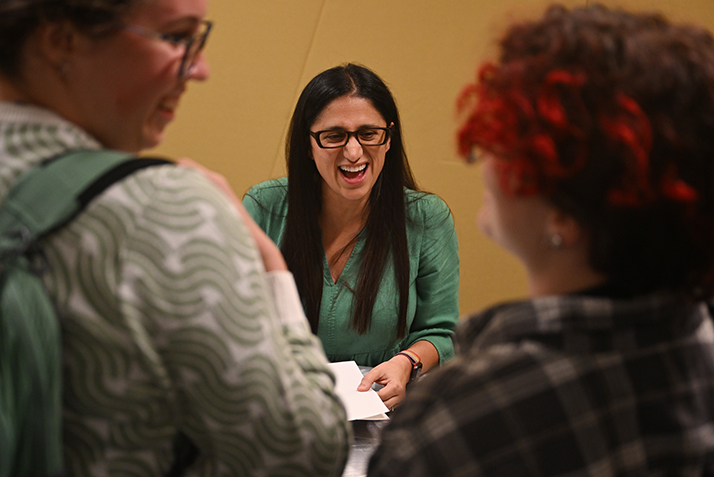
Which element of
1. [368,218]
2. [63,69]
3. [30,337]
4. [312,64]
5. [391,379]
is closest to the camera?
[30,337]

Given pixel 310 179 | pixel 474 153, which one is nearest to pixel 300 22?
pixel 310 179

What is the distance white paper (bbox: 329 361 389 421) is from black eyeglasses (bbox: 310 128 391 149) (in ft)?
2.34

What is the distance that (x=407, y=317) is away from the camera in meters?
1.90

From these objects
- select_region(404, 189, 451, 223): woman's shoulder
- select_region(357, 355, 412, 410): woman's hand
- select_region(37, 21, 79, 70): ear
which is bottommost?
select_region(357, 355, 412, 410): woman's hand

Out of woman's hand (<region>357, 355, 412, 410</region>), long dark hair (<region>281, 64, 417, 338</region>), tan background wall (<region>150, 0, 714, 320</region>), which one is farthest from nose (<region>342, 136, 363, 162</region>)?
tan background wall (<region>150, 0, 714, 320</region>)

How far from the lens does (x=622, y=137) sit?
61cm

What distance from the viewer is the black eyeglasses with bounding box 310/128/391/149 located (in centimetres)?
192

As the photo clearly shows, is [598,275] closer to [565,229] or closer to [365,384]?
[565,229]

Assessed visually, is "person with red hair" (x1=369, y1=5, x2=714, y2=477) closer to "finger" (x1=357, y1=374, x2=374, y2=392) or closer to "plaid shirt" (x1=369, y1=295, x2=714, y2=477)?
"plaid shirt" (x1=369, y1=295, x2=714, y2=477)

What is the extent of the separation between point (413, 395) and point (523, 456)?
14 centimetres

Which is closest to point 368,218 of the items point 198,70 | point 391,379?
point 391,379

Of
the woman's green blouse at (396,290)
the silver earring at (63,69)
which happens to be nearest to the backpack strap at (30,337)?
the silver earring at (63,69)

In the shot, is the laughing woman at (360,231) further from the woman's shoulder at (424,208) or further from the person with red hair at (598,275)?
the person with red hair at (598,275)

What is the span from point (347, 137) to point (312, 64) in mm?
1082
